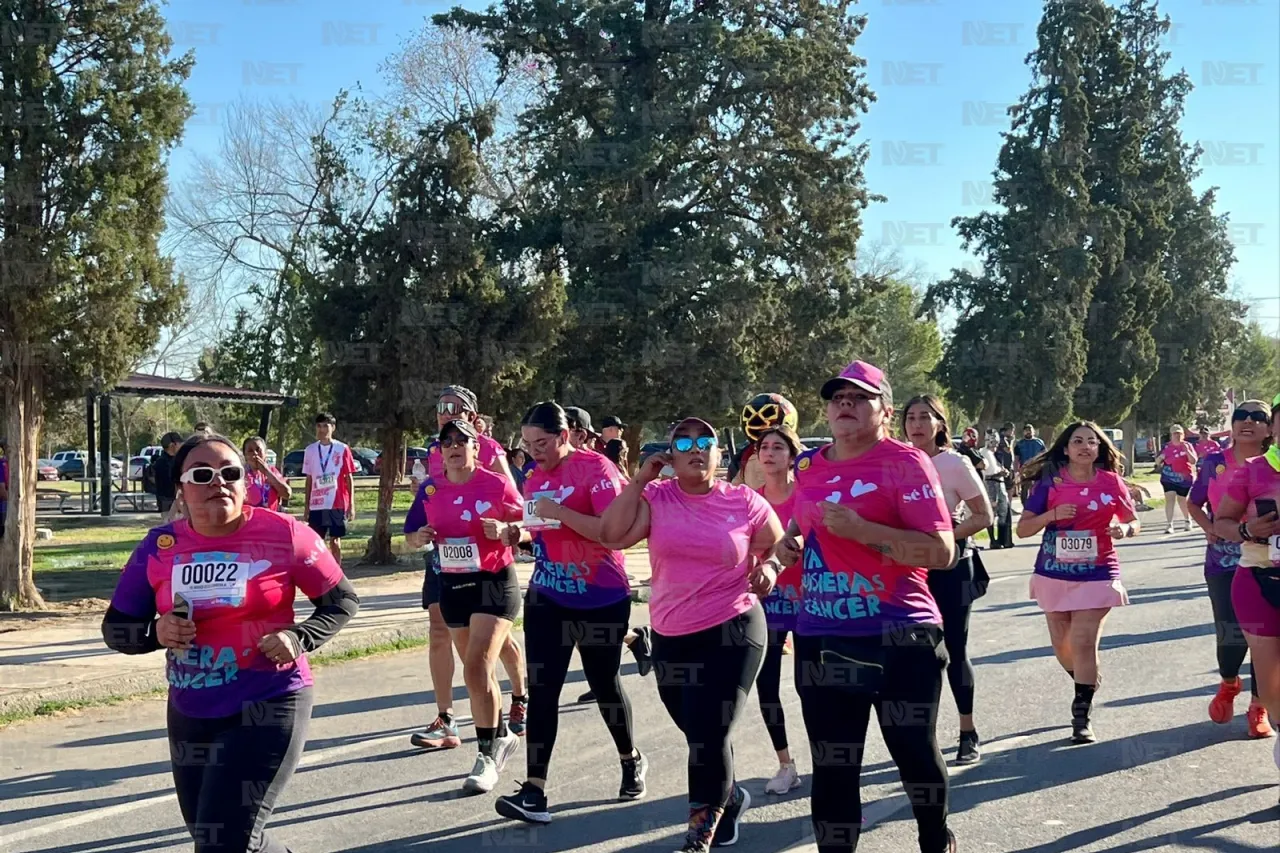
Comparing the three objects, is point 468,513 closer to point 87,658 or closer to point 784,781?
point 784,781

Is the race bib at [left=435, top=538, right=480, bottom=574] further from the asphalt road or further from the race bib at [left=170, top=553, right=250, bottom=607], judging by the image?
the race bib at [left=170, top=553, right=250, bottom=607]

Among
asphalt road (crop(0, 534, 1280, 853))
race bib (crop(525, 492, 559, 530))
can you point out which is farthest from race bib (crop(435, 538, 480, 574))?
asphalt road (crop(0, 534, 1280, 853))

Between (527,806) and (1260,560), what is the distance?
3.75m

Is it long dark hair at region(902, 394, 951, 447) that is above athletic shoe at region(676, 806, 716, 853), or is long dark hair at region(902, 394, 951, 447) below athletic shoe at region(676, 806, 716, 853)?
above

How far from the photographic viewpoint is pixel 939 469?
6531mm

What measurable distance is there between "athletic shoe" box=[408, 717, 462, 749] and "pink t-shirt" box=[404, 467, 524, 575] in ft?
4.08

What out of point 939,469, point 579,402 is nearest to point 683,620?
point 939,469

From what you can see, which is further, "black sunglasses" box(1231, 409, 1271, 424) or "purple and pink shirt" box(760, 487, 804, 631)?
"black sunglasses" box(1231, 409, 1271, 424)

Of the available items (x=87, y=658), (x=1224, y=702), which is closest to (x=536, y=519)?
(x=1224, y=702)

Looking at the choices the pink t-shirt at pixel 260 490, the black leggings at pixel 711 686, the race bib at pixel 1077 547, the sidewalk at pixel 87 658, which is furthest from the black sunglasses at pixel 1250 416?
the pink t-shirt at pixel 260 490

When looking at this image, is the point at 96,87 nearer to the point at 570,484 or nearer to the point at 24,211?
the point at 24,211

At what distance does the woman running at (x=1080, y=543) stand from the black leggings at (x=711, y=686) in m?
2.69

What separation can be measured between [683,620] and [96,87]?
31.3 ft

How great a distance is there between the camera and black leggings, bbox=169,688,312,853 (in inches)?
146
